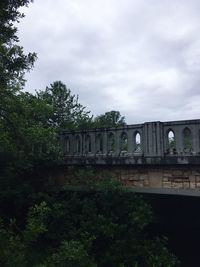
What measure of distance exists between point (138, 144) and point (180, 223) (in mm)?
3028

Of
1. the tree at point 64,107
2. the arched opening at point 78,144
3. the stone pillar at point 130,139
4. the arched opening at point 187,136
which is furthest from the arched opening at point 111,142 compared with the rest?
the tree at point 64,107

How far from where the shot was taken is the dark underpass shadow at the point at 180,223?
10.8 m

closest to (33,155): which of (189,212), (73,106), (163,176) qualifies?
(163,176)

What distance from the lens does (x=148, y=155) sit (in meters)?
9.14

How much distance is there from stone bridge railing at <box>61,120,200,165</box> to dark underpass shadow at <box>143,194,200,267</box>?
1319 mm

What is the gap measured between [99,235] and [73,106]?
1816cm

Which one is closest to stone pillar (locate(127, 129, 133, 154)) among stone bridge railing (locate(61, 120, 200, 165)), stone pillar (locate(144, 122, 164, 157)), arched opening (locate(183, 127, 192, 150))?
stone bridge railing (locate(61, 120, 200, 165))

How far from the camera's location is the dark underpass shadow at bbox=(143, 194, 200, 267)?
10.8 meters

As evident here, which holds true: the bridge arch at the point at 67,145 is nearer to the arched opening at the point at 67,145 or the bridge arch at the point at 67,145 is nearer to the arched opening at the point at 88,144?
the arched opening at the point at 67,145

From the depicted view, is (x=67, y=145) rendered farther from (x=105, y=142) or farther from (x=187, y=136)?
(x=187, y=136)

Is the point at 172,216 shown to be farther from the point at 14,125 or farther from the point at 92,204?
the point at 14,125

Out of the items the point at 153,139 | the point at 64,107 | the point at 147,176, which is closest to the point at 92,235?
the point at 147,176

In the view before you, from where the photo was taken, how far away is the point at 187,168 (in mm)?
8664

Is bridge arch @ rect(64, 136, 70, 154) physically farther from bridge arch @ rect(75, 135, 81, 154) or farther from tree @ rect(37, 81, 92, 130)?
tree @ rect(37, 81, 92, 130)
